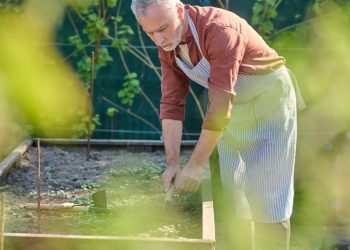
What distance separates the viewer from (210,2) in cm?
566

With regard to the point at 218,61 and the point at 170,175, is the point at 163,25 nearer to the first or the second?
the point at 218,61

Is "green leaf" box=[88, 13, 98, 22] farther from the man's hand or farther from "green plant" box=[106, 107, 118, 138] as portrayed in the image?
the man's hand

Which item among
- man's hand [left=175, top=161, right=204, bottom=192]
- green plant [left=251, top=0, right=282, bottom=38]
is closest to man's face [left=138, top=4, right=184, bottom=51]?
man's hand [left=175, top=161, right=204, bottom=192]

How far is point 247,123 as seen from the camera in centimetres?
339

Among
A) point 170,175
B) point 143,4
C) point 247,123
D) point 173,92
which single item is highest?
point 143,4

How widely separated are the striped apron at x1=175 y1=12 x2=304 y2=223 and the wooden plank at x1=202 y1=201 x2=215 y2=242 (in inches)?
8.8

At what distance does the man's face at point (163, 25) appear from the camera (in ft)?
8.97

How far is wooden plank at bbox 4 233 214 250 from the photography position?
8.59 ft

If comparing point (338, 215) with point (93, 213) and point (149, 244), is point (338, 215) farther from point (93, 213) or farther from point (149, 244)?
point (149, 244)

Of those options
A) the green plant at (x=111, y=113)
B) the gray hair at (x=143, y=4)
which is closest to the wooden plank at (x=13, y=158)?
the green plant at (x=111, y=113)

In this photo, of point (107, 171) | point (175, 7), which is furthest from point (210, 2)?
point (175, 7)

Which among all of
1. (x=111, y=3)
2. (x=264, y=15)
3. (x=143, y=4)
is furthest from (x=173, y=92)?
(x=111, y=3)

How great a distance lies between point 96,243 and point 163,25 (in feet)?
3.01

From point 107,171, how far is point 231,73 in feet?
6.16
